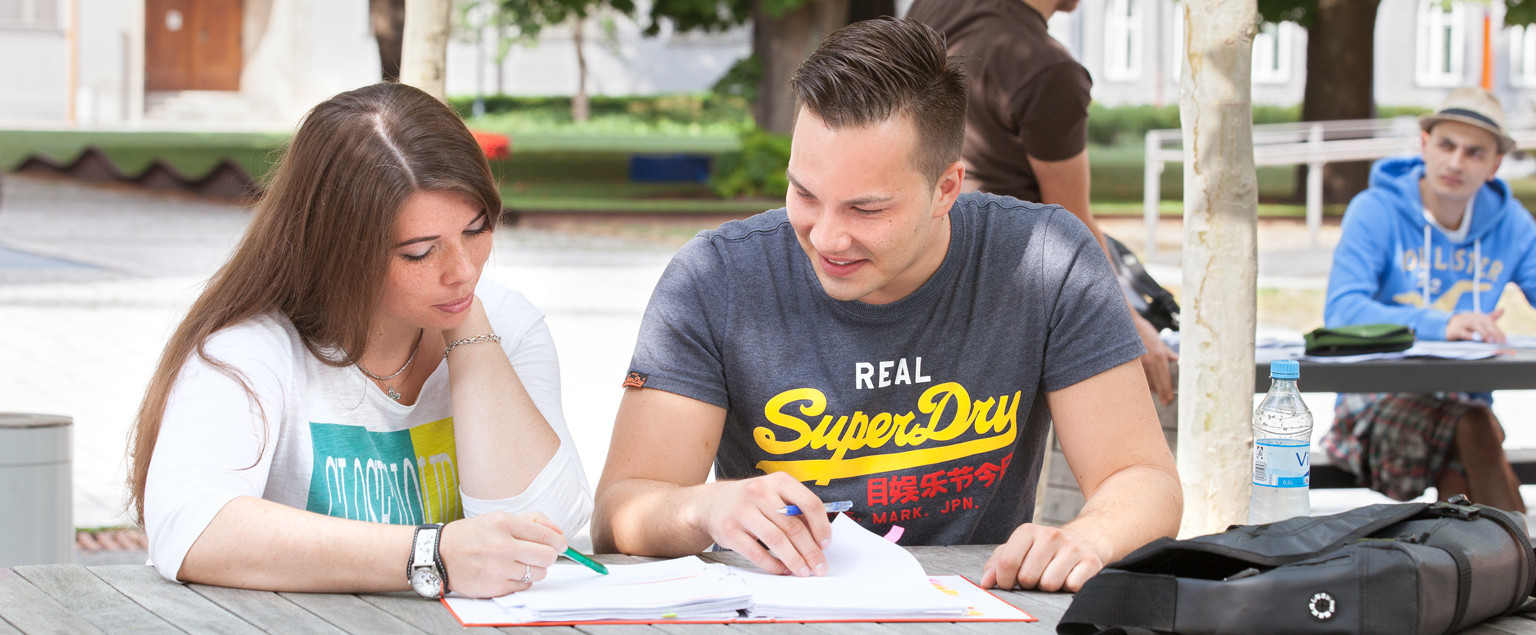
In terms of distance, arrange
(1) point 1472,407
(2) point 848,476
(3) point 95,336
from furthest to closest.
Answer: (3) point 95,336 < (1) point 1472,407 < (2) point 848,476

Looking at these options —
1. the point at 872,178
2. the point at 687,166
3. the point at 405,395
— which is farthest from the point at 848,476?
the point at 687,166

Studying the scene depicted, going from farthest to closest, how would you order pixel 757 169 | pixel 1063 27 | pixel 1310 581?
pixel 1063 27
pixel 757 169
pixel 1310 581

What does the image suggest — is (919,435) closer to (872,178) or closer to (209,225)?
(872,178)

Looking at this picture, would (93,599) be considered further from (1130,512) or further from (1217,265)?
(1217,265)

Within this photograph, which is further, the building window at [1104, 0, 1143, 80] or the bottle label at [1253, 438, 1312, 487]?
the building window at [1104, 0, 1143, 80]

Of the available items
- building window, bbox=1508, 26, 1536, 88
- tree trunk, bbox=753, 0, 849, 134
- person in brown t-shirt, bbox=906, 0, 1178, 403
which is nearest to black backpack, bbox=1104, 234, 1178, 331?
person in brown t-shirt, bbox=906, 0, 1178, 403

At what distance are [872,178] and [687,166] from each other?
65.9 feet

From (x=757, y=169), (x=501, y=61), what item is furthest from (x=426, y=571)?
(x=501, y=61)

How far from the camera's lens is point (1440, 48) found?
3031 cm

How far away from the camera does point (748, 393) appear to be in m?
2.40

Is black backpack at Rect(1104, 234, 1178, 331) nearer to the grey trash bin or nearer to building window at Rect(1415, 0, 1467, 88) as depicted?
the grey trash bin

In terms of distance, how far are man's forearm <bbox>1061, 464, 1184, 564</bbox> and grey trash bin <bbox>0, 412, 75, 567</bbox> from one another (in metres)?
2.51

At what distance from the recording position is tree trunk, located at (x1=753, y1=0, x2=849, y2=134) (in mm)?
17227

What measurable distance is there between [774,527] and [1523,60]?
31872 millimetres
